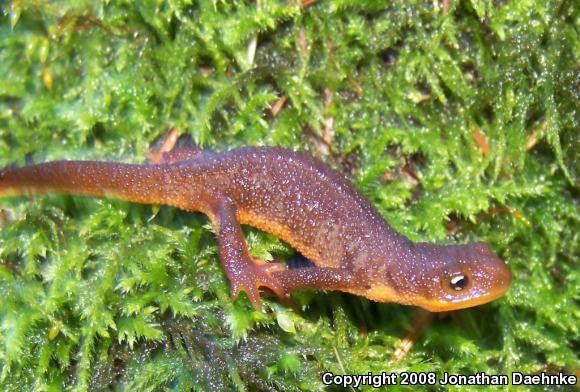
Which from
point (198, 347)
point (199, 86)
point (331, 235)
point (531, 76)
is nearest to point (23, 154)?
point (199, 86)

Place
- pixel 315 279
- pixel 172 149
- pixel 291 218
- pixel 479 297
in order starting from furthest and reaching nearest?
pixel 172 149, pixel 291 218, pixel 315 279, pixel 479 297

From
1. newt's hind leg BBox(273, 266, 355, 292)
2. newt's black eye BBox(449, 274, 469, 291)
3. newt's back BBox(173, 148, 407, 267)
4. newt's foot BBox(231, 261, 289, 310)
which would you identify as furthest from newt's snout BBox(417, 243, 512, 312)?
newt's foot BBox(231, 261, 289, 310)

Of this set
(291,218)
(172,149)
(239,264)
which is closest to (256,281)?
(239,264)

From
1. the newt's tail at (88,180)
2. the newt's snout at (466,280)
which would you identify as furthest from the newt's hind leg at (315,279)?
the newt's tail at (88,180)

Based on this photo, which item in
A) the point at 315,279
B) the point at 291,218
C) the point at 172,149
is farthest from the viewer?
the point at 172,149

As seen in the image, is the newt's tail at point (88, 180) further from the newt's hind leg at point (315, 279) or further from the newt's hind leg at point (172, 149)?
the newt's hind leg at point (315, 279)

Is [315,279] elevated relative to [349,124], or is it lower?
lower

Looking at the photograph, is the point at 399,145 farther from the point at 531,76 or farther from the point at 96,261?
the point at 96,261

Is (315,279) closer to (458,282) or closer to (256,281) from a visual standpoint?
(256,281)
